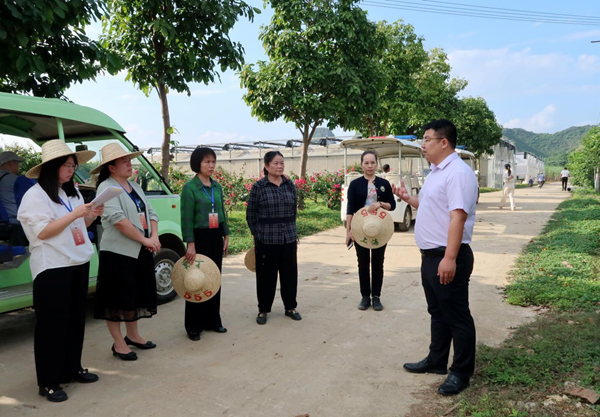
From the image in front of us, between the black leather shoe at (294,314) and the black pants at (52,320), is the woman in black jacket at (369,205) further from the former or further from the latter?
the black pants at (52,320)

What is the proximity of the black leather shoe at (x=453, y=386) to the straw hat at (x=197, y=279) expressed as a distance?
2.21 m

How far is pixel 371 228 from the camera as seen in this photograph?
5.30m

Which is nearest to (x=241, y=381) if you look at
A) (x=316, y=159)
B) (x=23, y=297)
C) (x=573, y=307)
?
(x=23, y=297)

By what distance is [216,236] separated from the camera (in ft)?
15.9

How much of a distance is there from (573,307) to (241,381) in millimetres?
3738

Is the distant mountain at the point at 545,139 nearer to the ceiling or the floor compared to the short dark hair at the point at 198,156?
nearer to the ceiling

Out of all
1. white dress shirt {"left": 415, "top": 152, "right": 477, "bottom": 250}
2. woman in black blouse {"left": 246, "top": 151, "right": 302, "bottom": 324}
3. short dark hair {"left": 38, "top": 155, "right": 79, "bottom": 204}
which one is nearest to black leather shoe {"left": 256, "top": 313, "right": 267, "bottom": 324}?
woman in black blouse {"left": 246, "top": 151, "right": 302, "bottom": 324}

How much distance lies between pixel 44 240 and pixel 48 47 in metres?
4.10

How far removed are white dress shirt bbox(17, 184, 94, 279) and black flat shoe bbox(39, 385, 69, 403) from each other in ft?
2.67

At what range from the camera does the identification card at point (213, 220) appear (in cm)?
477

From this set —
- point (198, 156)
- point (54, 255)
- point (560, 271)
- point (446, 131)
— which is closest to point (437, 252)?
point (446, 131)

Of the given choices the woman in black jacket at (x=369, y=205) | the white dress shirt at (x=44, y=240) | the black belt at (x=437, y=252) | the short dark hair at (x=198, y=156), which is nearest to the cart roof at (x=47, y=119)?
the short dark hair at (x=198, y=156)

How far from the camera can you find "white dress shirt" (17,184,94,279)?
3.33 m

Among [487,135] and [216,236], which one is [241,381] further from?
[487,135]
